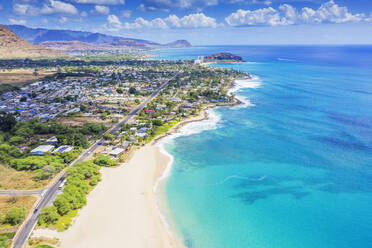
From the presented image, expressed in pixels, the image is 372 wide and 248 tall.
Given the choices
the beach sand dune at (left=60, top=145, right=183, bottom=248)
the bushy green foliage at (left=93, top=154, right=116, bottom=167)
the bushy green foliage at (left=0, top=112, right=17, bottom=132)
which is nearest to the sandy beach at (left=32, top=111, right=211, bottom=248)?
the beach sand dune at (left=60, top=145, right=183, bottom=248)

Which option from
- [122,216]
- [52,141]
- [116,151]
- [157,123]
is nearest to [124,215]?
[122,216]

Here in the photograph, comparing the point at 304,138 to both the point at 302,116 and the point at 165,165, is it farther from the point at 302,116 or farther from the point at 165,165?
the point at 165,165

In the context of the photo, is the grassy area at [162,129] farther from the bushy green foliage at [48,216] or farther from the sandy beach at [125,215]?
the bushy green foliage at [48,216]

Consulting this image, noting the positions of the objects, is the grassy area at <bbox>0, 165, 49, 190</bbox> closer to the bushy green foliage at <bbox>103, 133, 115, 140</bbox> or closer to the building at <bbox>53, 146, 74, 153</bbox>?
the building at <bbox>53, 146, 74, 153</bbox>

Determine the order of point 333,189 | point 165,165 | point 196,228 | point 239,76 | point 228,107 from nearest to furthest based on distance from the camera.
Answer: point 196,228 → point 333,189 → point 165,165 → point 228,107 → point 239,76

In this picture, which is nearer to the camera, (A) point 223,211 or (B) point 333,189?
(A) point 223,211

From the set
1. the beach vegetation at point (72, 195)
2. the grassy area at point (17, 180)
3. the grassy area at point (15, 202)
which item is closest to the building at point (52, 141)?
the grassy area at point (17, 180)

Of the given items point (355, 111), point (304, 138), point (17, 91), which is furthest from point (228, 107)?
point (17, 91)
